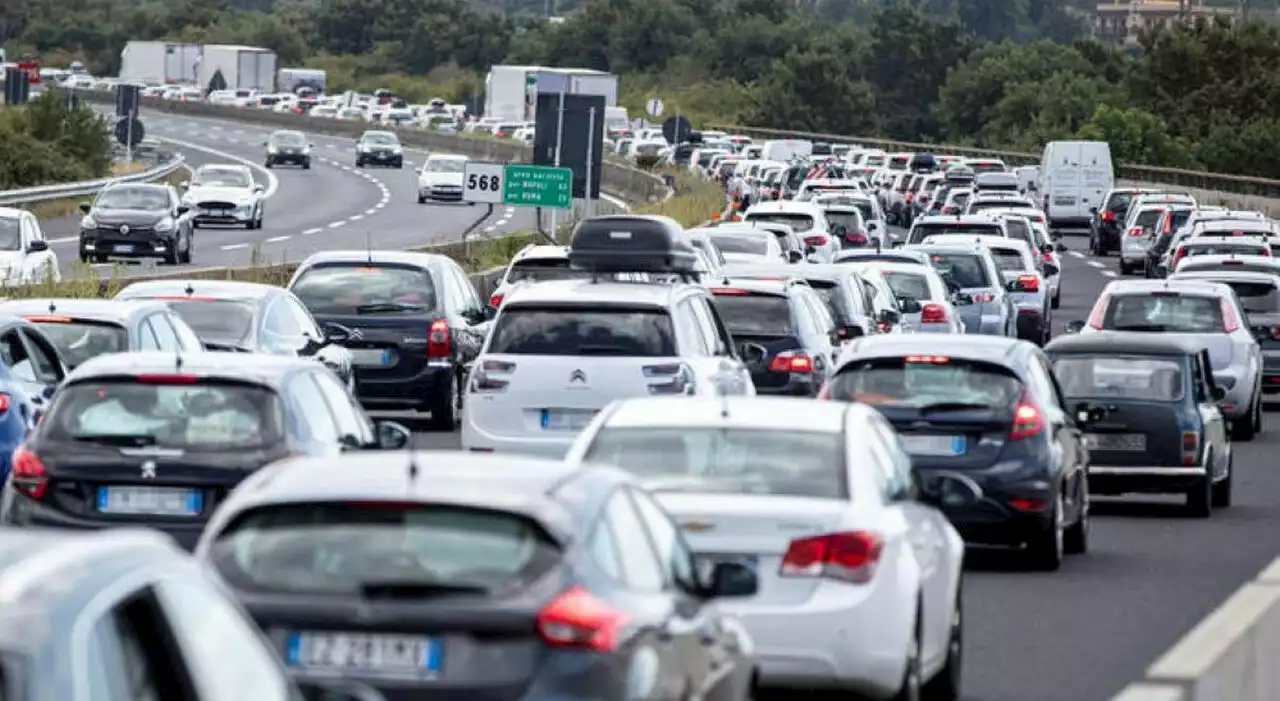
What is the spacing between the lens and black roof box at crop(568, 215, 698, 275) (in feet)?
97.1

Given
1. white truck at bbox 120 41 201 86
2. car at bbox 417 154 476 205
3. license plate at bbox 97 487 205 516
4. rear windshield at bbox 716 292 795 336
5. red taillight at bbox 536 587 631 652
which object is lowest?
white truck at bbox 120 41 201 86

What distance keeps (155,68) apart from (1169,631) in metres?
161

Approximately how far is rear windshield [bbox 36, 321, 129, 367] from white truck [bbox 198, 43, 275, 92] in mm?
143812

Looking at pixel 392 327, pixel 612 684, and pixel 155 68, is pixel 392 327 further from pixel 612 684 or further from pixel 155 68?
pixel 155 68

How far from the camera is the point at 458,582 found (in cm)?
866

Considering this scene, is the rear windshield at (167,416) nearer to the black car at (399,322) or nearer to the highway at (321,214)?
the black car at (399,322)

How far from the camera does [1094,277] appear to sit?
6450 cm

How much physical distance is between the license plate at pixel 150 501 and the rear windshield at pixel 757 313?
11445mm

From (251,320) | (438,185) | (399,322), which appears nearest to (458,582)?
(251,320)

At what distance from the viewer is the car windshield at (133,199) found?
54.4 metres

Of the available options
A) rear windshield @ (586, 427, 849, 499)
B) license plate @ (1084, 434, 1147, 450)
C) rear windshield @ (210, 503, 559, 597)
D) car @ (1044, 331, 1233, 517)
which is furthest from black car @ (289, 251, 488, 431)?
rear windshield @ (210, 503, 559, 597)

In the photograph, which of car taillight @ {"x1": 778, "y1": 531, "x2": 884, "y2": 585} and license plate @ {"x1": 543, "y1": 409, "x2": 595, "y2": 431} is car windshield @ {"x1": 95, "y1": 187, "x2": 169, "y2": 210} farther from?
car taillight @ {"x1": 778, "y1": 531, "x2": 884, "y2": 585}

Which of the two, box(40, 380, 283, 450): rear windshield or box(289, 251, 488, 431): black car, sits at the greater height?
box(40, 380, 283, 450): rear windshield

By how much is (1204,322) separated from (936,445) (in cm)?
1243
